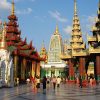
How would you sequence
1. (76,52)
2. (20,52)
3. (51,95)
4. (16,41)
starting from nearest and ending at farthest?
1. (51,95)
2. (76,52)
3. (20,52)
4. (16,41)

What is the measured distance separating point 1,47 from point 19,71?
21.3m

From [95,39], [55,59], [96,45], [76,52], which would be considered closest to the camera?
[96,45]

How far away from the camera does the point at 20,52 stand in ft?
183

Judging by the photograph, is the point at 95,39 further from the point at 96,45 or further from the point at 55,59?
the point at 55,59

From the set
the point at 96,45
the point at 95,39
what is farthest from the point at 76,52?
the point at 96,45

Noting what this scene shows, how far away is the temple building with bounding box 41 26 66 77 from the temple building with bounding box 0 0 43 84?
26.7 metres

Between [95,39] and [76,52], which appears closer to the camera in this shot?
[95,39]

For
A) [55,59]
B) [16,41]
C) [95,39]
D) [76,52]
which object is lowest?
[76,52]

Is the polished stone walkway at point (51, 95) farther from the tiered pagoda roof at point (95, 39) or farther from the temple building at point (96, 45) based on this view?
the tiered pagoda roof at point (95, 39)

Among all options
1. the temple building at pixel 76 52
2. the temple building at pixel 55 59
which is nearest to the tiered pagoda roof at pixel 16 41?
the temple building at pixel 76 52

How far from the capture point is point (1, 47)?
35.8 m

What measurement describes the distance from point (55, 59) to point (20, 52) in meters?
47.6

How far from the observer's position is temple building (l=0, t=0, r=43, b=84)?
53578mm

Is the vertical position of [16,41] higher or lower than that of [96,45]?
higher
